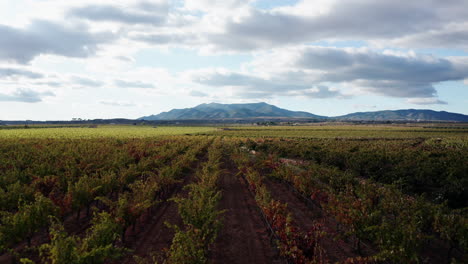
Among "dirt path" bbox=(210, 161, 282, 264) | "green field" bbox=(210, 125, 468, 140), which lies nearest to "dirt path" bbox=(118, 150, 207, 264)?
"dirt path" bbox=(210, 161, 282, 264)

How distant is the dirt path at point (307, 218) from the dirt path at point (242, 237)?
6.75 feet

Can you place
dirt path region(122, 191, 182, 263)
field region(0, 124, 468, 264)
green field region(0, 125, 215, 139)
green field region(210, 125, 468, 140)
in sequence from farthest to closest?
green field region(210, 125, 468, 140)
green field region(0, 125, 215, 139)
dirt path region(122, 191, 182, 263)
field region(0, 124, 468, 264)

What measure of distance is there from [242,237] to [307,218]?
4.24 m

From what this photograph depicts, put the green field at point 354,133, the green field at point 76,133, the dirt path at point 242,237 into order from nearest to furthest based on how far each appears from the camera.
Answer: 1. the dirt path at point 242,237
2. the green field at point 76,133
3. the green field at point 354,133

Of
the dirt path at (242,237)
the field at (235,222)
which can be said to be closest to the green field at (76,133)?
the field at (235,222)

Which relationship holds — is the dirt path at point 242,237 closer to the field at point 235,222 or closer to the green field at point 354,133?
the field at point 235,222

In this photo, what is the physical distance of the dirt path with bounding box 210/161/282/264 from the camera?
10344 mm

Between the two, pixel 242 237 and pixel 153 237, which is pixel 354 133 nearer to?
pixel 242 237

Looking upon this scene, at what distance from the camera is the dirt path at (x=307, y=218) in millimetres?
10680

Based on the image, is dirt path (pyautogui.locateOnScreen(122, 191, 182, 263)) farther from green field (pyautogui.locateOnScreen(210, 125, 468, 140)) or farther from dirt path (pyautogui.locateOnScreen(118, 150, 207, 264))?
A: green field (pyautogui.locateOnScreen(210, 125, 468, 140))

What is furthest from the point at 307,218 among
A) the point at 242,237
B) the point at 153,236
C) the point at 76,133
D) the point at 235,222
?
the point at 76,133

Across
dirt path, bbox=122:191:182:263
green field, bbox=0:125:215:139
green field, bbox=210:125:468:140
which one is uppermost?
green field, bbox=0:125:215:139

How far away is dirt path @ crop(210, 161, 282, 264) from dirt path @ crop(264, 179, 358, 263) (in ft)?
6.75

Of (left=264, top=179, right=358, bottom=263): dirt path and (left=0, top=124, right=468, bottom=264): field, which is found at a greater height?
(left=0, top=124, right=468, bottom=264): field
